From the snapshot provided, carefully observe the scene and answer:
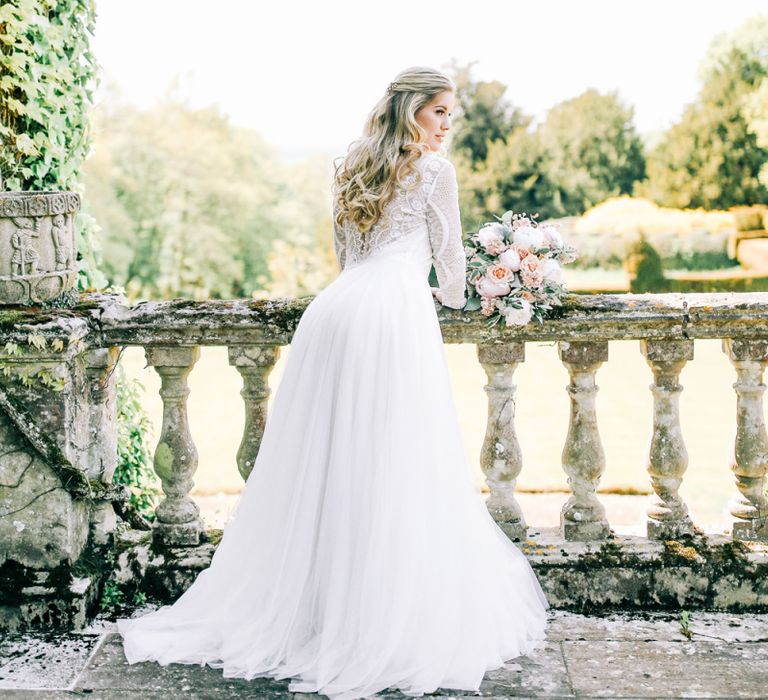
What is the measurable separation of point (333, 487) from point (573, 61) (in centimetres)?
3864

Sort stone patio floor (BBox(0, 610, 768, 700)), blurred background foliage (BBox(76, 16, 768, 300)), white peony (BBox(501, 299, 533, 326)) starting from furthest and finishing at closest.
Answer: blurred background foliage (BBox(76, 16, 768, 300)) < white peony (BBox(501, 299, 533, 326)) < stone patio floor (BBox(0, 610, 768, 700))

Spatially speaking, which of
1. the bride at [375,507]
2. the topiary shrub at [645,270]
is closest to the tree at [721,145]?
the topiary shrub at [645,270]

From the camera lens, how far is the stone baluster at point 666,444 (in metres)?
3.45

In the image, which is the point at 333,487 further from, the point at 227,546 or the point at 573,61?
the point at 573,61

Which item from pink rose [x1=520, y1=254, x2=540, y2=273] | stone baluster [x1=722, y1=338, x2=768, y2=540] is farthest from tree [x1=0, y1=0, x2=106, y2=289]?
stone baluster [x1=722, y1=338, x2=768, y2=540]

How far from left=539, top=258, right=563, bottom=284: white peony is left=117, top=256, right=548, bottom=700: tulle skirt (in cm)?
45

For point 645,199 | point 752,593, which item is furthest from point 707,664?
point 645,199

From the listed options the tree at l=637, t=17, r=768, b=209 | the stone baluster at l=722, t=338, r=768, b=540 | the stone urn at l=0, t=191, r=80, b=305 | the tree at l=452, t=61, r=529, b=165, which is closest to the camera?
the stone urn at l=0, t=191, r=80, b=305

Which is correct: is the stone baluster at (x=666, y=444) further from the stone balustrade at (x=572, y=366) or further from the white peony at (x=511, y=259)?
Answer: the white peony at (x=511, y=259)

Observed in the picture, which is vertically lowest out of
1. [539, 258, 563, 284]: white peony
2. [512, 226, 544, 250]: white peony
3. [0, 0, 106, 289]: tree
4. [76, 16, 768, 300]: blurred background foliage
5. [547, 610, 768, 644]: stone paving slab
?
[547, 610, 768, 644]: stone paving slab

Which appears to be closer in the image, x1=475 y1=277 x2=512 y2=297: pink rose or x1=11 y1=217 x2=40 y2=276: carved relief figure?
x1=11 y1=217 x2=40 y2=276: carved relief figure

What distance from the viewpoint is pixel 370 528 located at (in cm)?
306

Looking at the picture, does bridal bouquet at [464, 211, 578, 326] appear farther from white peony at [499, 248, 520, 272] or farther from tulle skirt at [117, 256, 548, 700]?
tulle skirt at [117, 256, 548, 700]

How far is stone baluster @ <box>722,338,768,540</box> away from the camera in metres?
3.41
